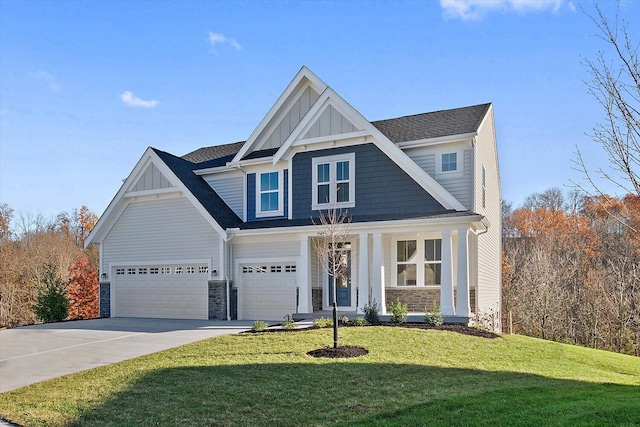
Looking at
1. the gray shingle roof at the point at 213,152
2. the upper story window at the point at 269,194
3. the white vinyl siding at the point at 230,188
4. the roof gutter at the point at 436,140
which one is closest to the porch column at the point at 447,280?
the roof gutter at the point at 436,140

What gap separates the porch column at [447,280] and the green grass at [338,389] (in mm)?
2575

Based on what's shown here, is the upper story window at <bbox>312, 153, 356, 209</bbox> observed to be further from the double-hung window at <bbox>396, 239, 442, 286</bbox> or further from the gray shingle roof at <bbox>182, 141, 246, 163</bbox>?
the gray shingle roof at <bbox>182, 141, 246, 163</bbox>

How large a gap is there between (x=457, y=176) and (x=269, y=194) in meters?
6.82

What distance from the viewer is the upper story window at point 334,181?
1633cm

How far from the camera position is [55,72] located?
47.3 ft

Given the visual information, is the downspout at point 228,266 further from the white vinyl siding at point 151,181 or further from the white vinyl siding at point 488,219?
the white vinyl siding at point 488,219

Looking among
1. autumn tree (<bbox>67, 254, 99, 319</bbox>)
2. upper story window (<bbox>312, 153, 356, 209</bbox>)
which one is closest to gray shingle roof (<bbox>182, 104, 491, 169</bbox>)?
upper story window (<bbox>312, 153, 356, 209</bbox>)

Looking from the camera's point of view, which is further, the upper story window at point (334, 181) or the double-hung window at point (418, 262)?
the upper story window at point (334, 181)

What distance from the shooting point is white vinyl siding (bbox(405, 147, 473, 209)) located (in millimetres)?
15477

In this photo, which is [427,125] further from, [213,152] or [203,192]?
[213,152]

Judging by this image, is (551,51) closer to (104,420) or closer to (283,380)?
(283,380)

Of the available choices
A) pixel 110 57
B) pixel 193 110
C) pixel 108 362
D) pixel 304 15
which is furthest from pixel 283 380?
pixel 110 57

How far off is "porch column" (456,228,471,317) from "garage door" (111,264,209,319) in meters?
8.88

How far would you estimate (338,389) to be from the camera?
296 inches
